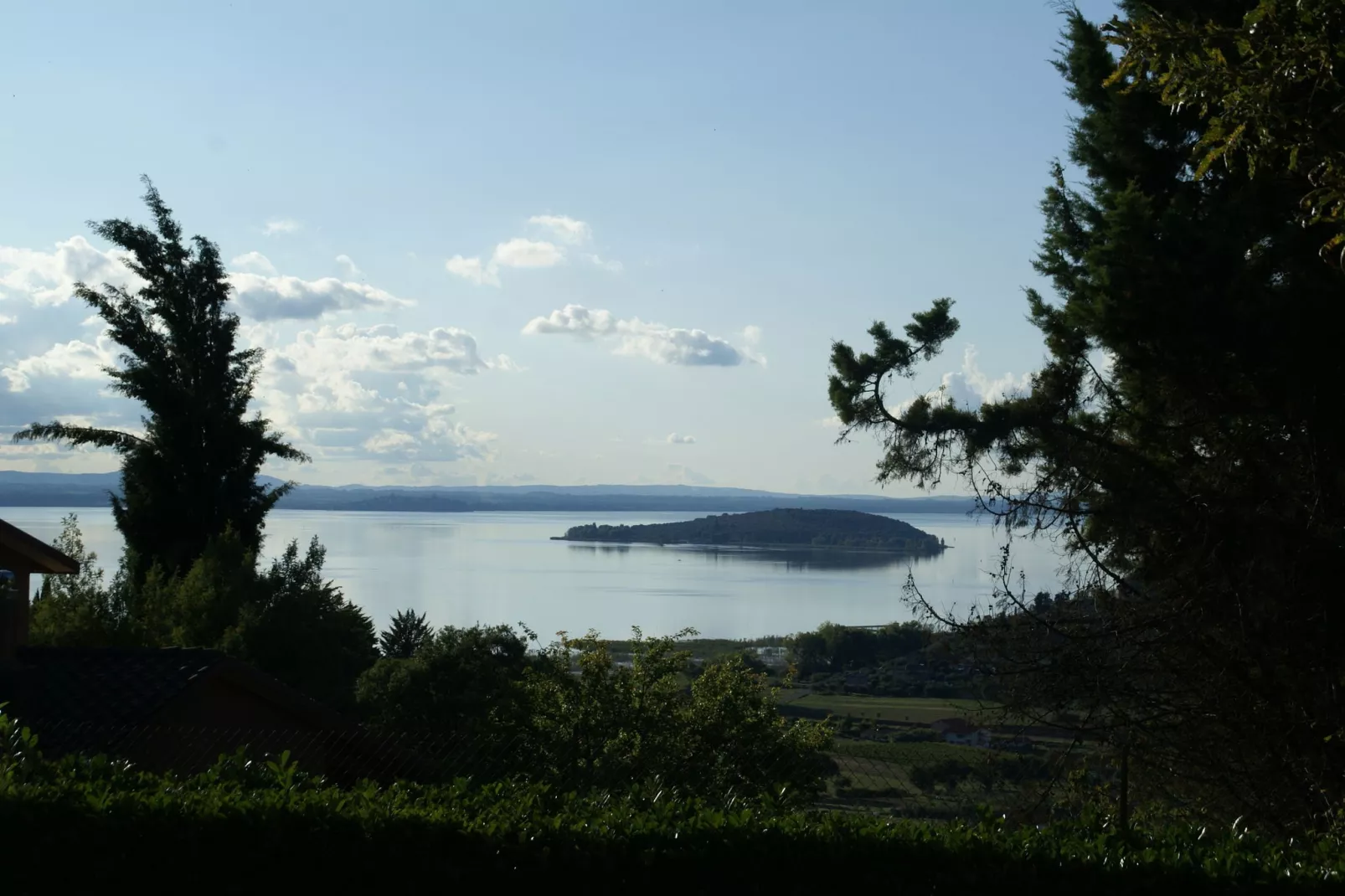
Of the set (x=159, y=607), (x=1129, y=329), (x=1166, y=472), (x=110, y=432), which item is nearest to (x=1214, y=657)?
(x=1166, y=472)

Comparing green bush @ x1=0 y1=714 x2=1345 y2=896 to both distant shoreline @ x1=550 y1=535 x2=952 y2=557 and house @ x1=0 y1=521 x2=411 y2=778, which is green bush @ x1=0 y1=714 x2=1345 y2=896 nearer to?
house @ x1=0 y1=521 x2=411 y2=778

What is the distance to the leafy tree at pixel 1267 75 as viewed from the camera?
6719 mm

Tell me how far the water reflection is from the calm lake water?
14 centimetres

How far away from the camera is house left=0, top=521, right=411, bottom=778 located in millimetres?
10953

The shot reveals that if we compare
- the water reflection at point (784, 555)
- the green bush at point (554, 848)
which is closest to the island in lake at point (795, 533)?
the water reflection at point (784, 555)

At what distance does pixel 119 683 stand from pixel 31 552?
1.93 m

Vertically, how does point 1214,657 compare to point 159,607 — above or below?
above

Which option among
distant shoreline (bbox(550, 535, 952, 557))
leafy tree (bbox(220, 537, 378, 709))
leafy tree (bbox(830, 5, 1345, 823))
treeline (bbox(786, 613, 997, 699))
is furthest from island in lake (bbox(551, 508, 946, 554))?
leafy tree (bbox(830, 5, 1345, 823))

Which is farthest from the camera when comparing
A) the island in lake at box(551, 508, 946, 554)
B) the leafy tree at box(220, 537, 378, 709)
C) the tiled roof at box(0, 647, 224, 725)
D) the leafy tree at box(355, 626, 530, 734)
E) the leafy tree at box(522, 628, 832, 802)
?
the island in lake at box(551, 508, 946, 554)

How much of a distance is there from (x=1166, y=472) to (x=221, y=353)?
994 inches

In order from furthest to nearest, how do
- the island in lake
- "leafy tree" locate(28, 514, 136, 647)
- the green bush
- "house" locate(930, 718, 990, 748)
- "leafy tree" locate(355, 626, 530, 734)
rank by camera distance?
1. the island in lake
2. "leafy tree" locate(355, 626, 530, 734)
3. "leafy tree" locate(28, 514, 136, 647)
4. "house" locate(930, 718, 990, 748)
5. the green bush

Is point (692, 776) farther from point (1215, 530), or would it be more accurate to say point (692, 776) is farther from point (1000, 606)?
point (1215, 530)

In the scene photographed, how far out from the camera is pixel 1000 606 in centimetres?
1146

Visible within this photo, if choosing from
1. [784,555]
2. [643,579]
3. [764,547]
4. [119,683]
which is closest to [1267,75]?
[119,683]
